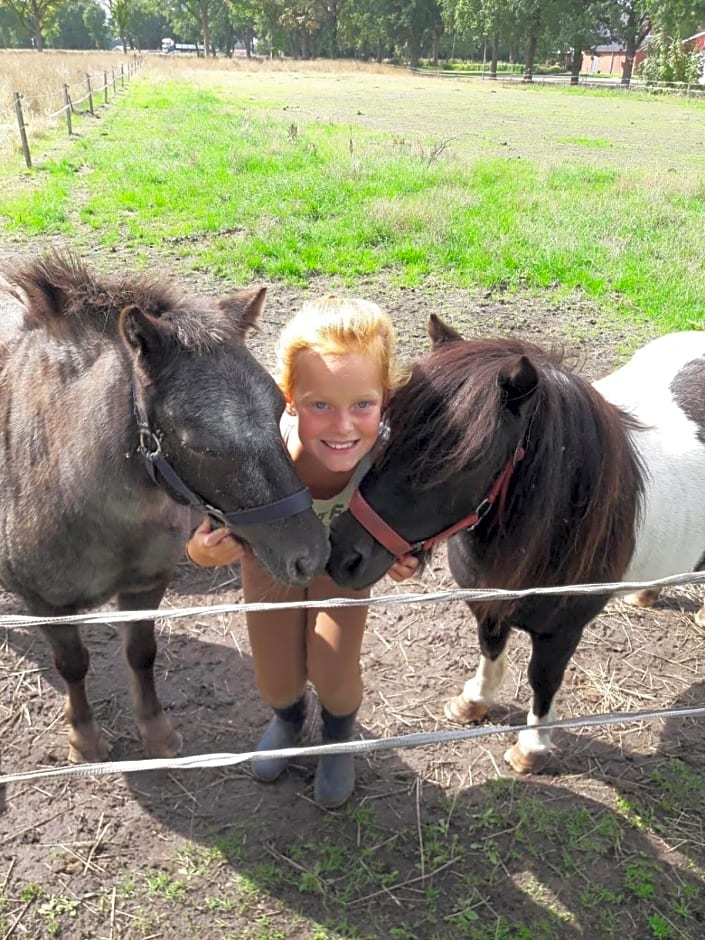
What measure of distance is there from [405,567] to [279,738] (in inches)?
40.5

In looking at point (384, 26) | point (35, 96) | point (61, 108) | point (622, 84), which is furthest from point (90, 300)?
point (384, 26)

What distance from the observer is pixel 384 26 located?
61812 mm

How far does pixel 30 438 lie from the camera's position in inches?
83.8

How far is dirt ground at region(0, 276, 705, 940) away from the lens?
2078 millimetres

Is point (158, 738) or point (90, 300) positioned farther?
point (158, 738)

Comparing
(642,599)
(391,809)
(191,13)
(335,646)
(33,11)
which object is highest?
(191,13)

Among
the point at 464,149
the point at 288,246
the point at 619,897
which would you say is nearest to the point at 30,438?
the point at 619,897

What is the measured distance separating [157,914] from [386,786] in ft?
2.88

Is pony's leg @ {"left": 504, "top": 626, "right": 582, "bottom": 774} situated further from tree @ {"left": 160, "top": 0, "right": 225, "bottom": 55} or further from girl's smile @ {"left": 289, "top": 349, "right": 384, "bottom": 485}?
tree @ {"left": 160, "top": 0, "right": 225, "bottom": 55}

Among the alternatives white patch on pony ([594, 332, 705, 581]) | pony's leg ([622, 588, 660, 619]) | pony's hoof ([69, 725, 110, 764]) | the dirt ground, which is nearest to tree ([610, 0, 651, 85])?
pony's leg ([622, 588, 660, 619])

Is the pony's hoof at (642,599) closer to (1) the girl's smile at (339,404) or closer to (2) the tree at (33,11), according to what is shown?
(1) the girl's smile at (339,404)

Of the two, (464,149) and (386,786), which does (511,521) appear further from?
(464,149)

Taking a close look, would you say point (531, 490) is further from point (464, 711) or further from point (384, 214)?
point (384, 214)

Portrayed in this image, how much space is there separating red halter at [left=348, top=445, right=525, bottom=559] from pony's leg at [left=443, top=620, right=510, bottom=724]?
86 cm
